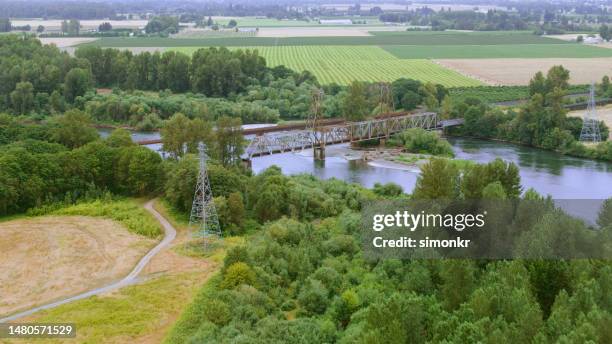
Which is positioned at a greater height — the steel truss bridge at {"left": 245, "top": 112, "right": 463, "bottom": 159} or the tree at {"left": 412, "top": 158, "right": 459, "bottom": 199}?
the tree at {"left": 412, "top": 158, "right": 459, "bottom": 199}

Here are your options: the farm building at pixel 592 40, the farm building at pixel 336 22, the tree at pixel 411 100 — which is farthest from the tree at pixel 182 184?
the farm building at pixel 336 22

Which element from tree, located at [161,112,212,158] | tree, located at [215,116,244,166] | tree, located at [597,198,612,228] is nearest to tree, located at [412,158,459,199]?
tree, located at [597,198,612,228]

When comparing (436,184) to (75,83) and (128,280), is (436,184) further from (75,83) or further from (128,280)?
(75,83)

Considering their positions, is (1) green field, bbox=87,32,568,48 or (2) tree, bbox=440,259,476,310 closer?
(2) tree, bbox=440,259,476,310

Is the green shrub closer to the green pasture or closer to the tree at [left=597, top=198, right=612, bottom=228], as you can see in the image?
the tree at [left=597, top=198, right=612, bottom=228]

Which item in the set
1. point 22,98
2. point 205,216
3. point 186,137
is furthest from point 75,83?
point 205,216

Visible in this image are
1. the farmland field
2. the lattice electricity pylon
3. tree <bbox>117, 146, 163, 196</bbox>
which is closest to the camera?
the lattice electricity pylon
